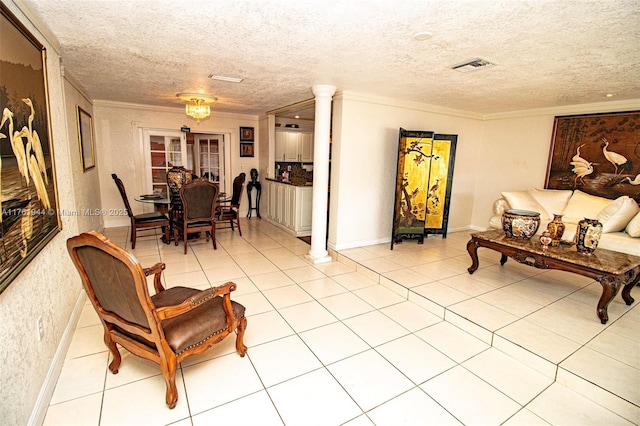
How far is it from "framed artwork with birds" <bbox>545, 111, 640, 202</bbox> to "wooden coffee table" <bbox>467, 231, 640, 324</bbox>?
1.95 m

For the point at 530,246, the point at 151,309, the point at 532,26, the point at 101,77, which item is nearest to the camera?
the point at 151,309

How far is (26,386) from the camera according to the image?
5.02 ft

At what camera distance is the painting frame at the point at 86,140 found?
4.01m

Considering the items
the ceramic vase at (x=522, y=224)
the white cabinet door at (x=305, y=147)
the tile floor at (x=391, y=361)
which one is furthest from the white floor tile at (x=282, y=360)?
the white cabinet door at (x=305, y=147)

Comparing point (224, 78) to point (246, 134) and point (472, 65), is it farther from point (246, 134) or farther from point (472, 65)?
point (246, 134)

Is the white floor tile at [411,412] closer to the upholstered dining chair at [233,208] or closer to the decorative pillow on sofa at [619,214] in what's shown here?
the decorative pillow on sofa at [619,214]

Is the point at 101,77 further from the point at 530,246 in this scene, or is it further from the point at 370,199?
the point at 530,246

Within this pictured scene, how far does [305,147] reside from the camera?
7.93 meters

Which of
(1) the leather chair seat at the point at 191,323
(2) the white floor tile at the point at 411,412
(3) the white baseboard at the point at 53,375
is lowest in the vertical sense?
(2) the white floor tile at the point at 411,412

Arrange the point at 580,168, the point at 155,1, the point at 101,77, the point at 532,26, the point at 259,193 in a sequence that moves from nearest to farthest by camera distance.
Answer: the point at 155,1 → the point at 532,26 → the point at 101,77 → the point at 580,168 → the point at 259,193

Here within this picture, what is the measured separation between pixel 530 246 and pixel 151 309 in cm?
338

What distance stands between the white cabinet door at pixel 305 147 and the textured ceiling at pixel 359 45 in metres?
3.74

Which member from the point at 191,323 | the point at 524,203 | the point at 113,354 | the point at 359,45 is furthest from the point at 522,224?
the point at 113,354

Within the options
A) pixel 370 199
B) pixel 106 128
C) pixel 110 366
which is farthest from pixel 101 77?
pixel 370 199
